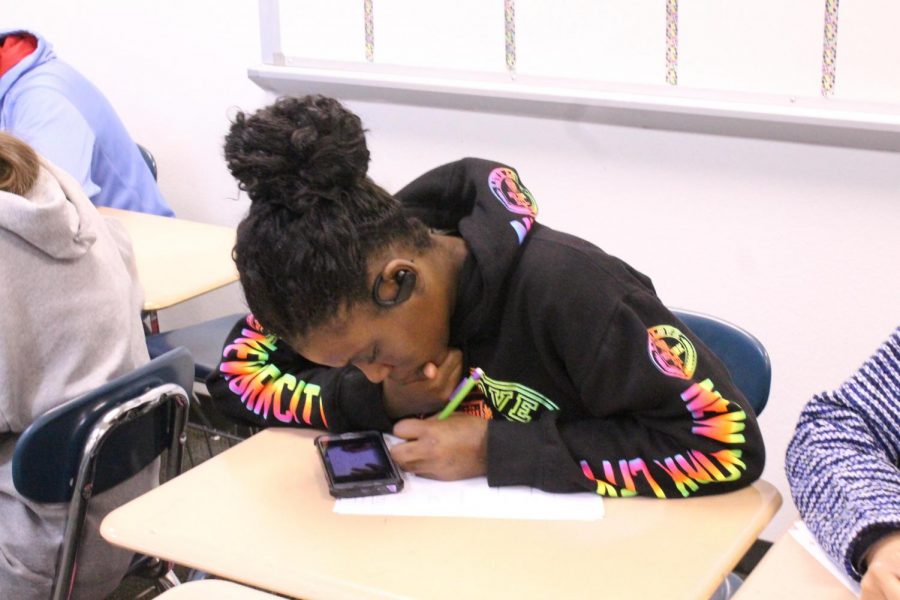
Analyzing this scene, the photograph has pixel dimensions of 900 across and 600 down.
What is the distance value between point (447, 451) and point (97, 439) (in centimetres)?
54

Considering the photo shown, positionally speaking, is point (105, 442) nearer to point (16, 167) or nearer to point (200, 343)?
point (16, 167)

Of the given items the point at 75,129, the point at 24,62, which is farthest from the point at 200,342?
the point at 24,62

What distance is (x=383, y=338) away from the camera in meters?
1.23

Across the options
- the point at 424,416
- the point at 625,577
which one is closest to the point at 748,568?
the point at 424,416

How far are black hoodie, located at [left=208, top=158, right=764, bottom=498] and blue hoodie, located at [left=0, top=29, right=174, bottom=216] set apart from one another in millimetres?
1514

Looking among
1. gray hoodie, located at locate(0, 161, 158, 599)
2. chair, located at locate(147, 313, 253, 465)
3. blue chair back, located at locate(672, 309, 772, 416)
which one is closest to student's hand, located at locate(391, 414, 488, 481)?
blue chair back, located at locate(672, 309, 772, 416)

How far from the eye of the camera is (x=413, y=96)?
2701mm

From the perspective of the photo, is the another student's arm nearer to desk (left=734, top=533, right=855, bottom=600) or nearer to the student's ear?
the student's ear

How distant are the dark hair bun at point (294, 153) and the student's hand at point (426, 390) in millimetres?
281

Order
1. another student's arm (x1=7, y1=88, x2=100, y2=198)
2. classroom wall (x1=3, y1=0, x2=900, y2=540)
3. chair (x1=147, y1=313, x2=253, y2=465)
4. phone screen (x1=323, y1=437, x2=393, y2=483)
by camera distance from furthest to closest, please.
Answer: another student's arm (x1=7, y1=88, x2=100, y2=198), chair (x1=147, y1=313, x2=253, y2=465), classroom wall (x1=3, y1=0, x2=900, y2=540), phone screen (x1=323, y1=437, x2=393, y2=483)

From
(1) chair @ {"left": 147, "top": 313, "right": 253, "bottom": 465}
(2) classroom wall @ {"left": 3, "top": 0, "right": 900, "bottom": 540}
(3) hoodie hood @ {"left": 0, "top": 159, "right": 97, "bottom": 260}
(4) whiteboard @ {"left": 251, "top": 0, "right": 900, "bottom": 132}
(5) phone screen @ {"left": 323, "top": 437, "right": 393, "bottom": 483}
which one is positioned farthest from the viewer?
(1) chair @ {"left": 147, "top": 313, "right": 253, "bottom": 465}

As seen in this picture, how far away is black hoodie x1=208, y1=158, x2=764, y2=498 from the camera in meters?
1.23

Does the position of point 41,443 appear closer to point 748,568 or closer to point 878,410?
point 878,410

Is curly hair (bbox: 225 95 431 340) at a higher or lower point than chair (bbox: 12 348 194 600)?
higher
